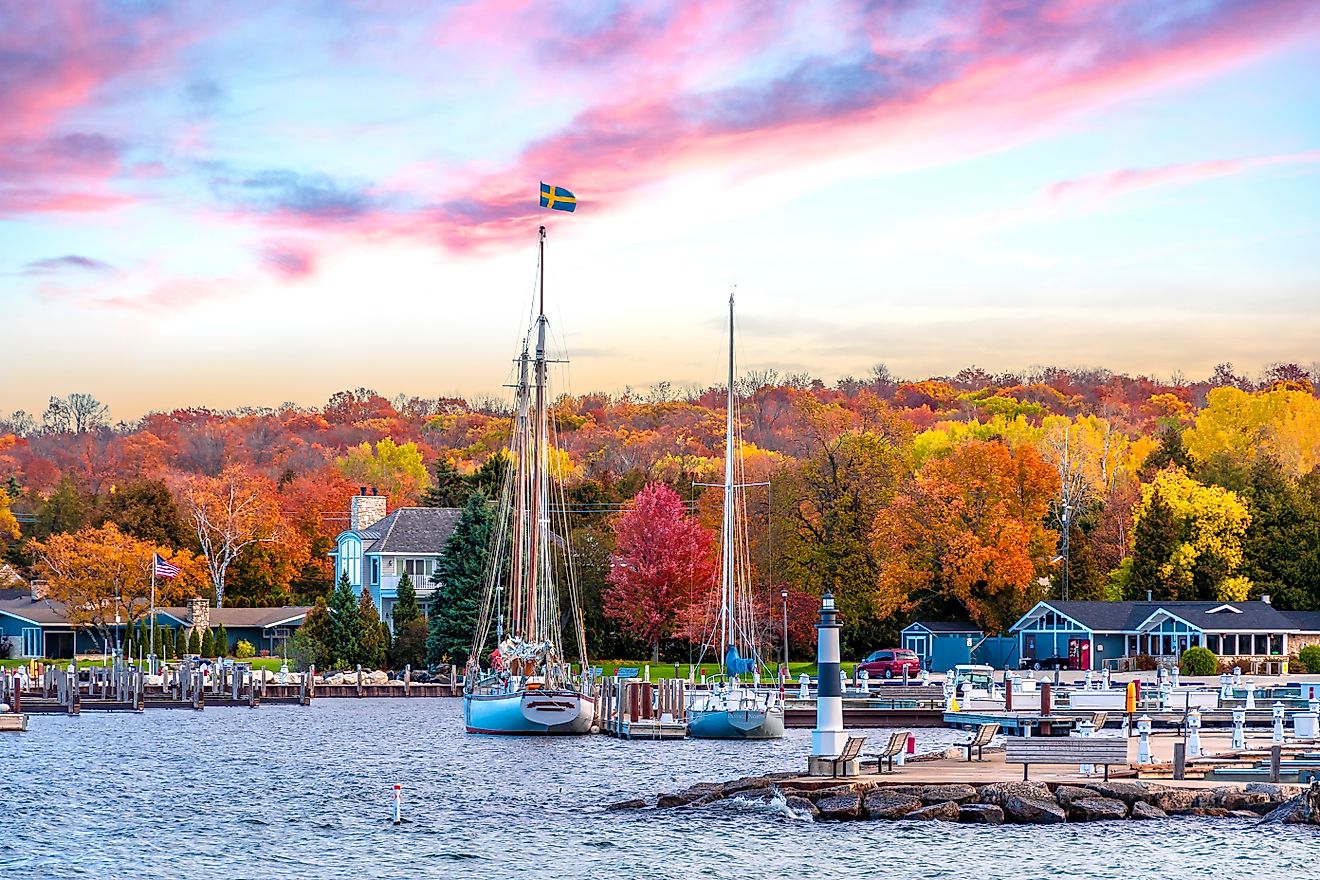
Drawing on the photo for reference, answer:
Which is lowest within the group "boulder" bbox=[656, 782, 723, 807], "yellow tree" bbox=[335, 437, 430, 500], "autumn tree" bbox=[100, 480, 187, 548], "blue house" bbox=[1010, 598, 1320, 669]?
"boulder" bbox=[656, 782, 723, 807]

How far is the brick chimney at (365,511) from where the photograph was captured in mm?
120312

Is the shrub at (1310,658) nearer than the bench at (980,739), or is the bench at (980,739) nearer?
the bench at (980,739)

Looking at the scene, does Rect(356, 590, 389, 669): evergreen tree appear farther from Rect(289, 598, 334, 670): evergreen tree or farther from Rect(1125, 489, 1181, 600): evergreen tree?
Rect(1125, 489, 1181, 600): evergreen tree

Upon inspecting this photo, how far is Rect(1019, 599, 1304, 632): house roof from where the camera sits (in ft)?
286

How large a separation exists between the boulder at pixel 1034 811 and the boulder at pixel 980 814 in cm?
30

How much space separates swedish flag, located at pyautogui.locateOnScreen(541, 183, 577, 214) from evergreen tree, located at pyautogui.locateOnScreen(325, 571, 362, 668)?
3133cm

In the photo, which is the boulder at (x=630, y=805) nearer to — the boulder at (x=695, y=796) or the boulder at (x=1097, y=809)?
the boulder at (x=695, y=796)

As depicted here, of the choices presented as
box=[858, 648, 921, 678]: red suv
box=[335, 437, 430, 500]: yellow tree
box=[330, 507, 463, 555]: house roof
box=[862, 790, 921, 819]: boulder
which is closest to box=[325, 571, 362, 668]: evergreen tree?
box=[330, 507, 463, 555]: house roof

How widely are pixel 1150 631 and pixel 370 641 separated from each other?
39704 millimetres

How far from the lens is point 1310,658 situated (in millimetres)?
82000

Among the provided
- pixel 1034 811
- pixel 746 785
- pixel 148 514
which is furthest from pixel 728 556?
pixel 148 514

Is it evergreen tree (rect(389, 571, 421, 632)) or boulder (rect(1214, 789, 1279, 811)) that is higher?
evergreen tree (rect(389, 571, 421, 632))

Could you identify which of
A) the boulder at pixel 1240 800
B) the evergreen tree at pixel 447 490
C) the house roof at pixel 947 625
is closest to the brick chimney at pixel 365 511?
the evergreen tree at pixel 447 490

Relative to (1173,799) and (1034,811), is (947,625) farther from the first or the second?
(1034,811)
